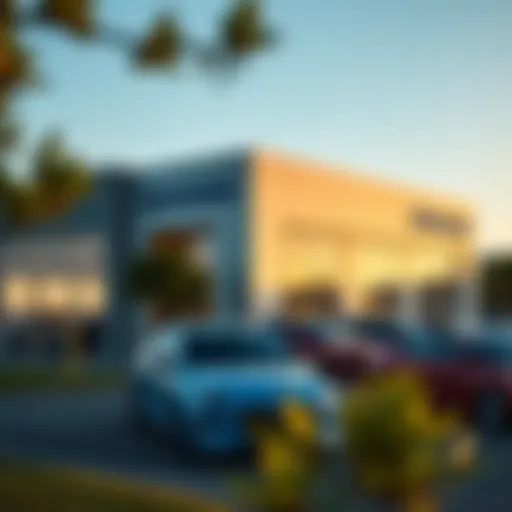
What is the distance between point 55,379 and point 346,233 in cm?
1957

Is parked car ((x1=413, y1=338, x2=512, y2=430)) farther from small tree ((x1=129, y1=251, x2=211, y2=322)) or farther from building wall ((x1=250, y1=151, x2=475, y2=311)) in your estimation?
building wall ((x1=250, y1=151, x2=475, y2=311))

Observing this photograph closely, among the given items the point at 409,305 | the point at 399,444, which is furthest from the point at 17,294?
the point at 399,444

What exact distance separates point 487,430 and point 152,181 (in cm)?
2624

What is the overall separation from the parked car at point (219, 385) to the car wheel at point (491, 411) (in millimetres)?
3185

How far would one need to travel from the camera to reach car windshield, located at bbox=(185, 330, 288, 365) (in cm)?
1180

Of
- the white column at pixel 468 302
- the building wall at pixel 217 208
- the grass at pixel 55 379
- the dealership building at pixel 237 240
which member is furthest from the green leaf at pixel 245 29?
the white column at pixel 468 302

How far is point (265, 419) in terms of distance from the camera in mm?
10500

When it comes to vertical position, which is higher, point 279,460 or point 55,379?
point 279,460

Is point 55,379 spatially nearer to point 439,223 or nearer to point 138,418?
point 138,418

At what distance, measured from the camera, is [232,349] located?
1218 centimetres

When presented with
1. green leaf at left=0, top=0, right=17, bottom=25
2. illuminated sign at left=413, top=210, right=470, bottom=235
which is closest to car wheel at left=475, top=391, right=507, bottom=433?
green leaf at left=0, top=0, right=17, bottom=25

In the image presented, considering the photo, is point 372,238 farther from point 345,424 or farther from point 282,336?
point 345,424

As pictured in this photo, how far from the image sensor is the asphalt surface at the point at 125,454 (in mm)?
8938

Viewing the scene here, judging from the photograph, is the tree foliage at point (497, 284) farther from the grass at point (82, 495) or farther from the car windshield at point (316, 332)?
the grass at point (82, 495)
